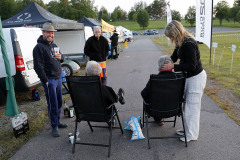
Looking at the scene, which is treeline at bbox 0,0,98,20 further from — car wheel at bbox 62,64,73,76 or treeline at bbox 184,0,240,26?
treeline at bbox 184,0,240,26

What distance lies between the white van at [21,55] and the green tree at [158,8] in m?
133

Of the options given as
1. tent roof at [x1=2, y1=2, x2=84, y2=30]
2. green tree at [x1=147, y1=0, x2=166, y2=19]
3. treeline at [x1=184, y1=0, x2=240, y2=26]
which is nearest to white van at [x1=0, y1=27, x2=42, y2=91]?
tent roof at [x1=2, y1=2, x2=84, y2=30]

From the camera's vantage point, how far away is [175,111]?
3.12 meters

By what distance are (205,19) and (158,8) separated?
426 ft

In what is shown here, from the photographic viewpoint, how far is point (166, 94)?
9.67ft

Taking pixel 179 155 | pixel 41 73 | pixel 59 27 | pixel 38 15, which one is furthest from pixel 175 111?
pixel 38 15

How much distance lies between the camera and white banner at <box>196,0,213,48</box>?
25.6 ft

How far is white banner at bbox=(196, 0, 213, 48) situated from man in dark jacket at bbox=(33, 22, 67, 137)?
650 cm

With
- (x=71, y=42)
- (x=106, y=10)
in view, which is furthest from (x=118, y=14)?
(x=71, y=42)

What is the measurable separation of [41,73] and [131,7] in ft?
462

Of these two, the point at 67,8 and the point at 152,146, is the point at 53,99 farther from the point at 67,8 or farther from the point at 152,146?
the point at 67,8

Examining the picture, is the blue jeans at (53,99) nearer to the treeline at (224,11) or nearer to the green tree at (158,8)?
the treeline at (224,11)

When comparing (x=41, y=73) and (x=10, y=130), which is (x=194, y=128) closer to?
(x=41, y=73)

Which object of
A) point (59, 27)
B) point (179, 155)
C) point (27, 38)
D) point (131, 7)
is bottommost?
point (179, 155)
